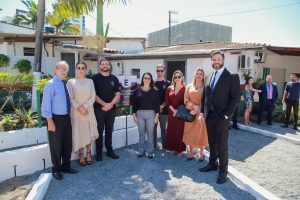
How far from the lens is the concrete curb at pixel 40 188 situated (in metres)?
3.89

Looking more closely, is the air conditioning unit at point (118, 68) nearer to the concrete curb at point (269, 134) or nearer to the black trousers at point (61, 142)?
the concrete curb at point (269, 134)

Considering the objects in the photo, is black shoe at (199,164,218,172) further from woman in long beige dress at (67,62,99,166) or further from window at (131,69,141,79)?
window at (131,69,141,79)

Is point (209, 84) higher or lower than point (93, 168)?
higher

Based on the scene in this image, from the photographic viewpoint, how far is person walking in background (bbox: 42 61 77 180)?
4512 millimetres

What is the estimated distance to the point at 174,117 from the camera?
5.96 m

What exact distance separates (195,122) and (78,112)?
234cm

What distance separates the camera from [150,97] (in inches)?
224

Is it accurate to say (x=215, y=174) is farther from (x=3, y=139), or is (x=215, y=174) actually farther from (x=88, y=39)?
(x=88, y=39)

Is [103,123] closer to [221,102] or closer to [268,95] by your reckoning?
[221,102]

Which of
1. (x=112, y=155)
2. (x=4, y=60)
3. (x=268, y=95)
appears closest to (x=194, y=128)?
(x=112, y=155)

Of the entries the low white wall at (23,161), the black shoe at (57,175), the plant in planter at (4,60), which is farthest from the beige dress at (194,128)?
the plant in planter at (4,60)

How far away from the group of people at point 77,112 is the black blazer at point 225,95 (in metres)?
2.06

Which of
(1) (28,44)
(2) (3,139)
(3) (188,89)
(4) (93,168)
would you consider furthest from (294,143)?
(1) (28,44)

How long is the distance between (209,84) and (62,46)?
13.4 meters
